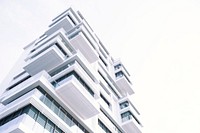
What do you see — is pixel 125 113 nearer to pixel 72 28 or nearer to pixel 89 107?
pixel 89 107

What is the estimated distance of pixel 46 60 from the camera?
2212cm

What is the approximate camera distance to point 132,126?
25734mm

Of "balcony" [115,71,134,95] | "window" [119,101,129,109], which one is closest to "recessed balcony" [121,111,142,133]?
"window" [119,101,129,109]

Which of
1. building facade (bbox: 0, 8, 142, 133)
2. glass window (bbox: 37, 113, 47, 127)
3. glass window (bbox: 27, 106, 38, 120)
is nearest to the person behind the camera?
glass window (bbox: 27, 106, 38, 120)

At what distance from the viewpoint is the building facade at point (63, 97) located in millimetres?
14953

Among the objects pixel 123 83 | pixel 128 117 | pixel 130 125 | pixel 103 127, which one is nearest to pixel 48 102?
pixel 103 127

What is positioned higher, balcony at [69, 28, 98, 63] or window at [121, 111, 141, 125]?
balcony at [69, 28, 98, 63]

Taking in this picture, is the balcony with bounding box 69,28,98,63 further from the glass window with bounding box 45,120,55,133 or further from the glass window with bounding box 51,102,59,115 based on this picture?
the glass window with bounding box 45,120,55,133

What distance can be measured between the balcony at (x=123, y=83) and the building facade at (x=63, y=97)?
147 centimetres

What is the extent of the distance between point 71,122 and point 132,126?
34.5 ft

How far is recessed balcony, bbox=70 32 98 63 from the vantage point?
28.0m

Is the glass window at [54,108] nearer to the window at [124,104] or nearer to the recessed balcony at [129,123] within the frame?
the recessed balcony at [129,123]

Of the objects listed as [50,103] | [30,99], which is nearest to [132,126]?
[50,103]

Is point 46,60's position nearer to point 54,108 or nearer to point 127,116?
point 54,108
